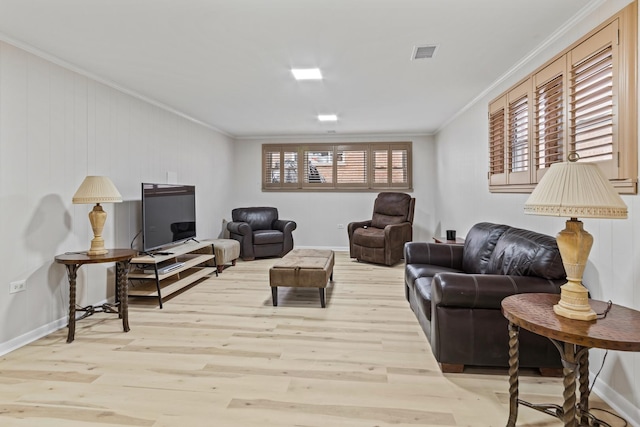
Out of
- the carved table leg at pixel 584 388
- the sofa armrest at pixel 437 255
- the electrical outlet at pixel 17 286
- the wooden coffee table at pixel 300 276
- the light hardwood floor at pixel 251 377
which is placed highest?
the sofa armrest at pixel 437 255

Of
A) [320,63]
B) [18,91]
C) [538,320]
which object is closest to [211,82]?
[320,63]

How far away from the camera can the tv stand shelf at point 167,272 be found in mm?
3648

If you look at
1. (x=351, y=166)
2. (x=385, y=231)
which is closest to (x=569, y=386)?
(x=385, y=231)

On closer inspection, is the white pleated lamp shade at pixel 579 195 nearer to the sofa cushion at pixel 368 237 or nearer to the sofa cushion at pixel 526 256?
the sofa cushion at pixel 526 256

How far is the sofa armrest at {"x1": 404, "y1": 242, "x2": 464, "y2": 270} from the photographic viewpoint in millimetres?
3662

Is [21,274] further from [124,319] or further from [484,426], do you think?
[484,426]

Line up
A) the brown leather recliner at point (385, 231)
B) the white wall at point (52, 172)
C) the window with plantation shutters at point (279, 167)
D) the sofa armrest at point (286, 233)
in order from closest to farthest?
the white wall at point (52, 172)
the brown leather recliner at point (385, 231)
the sofa armrest at point (286, 233)
the window with plantation shutters at point (279, 167)

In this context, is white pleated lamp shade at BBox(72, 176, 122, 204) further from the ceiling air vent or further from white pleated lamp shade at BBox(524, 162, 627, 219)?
white pleated lamp shade at BBox(524, 162, 627, 219)

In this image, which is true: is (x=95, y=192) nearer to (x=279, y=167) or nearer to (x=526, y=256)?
(x=526, y=256)

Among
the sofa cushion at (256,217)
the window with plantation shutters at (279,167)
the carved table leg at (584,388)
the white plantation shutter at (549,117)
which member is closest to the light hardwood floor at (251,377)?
the carved table leg at (584,388)

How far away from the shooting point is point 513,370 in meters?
1.68

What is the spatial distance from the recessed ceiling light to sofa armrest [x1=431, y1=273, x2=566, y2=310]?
232 cm

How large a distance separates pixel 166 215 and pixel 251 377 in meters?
2.73

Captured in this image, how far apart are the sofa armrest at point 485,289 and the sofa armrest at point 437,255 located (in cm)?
141
